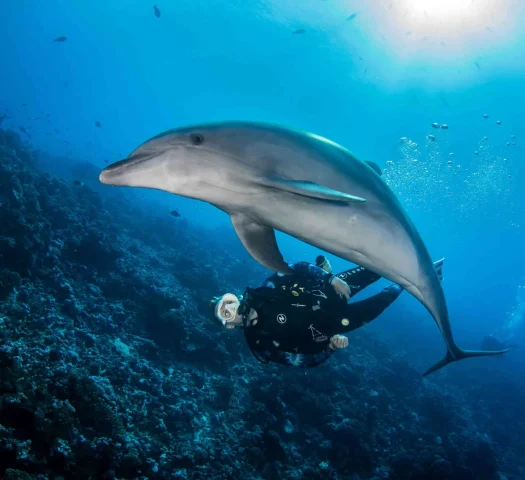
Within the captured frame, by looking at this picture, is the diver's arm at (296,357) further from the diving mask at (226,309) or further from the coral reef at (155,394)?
the coral reef at (155,394)

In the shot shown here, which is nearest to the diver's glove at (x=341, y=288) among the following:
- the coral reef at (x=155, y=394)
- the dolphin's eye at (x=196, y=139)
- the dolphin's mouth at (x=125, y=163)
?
the dolphin's eye at (x=196, y=139)

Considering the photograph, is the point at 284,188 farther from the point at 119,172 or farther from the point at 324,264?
the point at 324,264

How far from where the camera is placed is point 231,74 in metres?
50.1

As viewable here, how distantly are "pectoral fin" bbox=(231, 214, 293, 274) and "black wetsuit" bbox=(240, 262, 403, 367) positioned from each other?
0.42 metres

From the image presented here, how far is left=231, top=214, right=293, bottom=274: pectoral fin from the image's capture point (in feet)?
10.8

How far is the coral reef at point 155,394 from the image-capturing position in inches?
188

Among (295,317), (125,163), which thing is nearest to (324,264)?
(295,317)

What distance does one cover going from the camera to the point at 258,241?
10.9 feet

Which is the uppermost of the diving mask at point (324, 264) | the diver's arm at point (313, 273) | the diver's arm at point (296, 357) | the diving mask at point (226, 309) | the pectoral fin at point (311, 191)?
the diving mask at point (324, 264)

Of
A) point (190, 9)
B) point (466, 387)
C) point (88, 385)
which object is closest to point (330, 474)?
point (88, 385)

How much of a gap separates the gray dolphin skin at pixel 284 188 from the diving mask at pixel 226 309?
0.67m

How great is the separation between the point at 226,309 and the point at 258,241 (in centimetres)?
89

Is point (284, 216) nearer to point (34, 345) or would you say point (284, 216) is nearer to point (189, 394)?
point (34, 345)

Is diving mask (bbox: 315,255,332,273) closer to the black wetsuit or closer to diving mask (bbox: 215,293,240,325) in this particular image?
the black wetsuit
